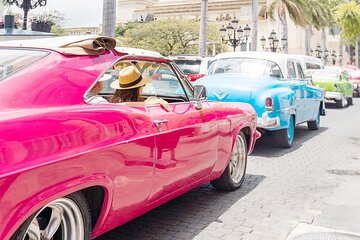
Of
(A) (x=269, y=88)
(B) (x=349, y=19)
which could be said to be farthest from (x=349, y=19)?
(A) (x=269, y=88)

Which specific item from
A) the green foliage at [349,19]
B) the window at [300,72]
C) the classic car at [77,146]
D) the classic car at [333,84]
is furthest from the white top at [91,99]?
the green foliage at [349,19]

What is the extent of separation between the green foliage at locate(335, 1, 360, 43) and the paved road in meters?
43.1

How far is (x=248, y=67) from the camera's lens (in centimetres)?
921

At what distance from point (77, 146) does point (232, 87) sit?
17.5ft

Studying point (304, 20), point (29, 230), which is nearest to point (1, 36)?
point (29, 230)

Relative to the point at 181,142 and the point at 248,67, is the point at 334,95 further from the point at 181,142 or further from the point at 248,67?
the point at 181,142

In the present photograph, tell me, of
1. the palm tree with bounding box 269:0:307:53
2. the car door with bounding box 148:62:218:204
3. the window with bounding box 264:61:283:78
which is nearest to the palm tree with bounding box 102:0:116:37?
the window with bounding box 264:61:283:78

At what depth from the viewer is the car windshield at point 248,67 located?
9109 millimetres

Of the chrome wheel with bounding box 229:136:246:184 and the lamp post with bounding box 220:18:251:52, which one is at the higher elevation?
the lamp post with bounding box 220:18:251:52

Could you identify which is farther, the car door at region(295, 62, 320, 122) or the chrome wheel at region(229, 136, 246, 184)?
the car door at region(295, 62, 320, 122)

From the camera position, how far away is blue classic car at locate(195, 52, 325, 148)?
7.71 meters

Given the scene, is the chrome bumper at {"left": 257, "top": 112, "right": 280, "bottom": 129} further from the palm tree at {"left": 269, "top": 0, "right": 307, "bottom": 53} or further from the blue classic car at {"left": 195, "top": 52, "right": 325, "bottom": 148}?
the palm tree at {"left": 269, "top": 0, "right": 307, "bottom": 53}

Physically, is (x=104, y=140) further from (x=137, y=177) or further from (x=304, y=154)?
(x=304, y=154)

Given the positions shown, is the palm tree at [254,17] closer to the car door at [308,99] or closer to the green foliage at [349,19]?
the car door at [308,99]
